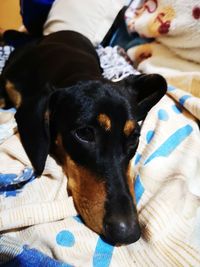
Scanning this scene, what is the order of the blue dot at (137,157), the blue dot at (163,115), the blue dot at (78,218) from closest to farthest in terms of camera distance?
1. the blue dot at (78,218)
2. the blue dot at (137,157)
3. the blue dot at (163,115)

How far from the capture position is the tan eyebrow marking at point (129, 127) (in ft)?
3.41

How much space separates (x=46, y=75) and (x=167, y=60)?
0.62m

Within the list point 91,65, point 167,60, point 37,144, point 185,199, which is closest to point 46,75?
point 91,65

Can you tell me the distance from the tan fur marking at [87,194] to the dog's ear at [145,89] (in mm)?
350

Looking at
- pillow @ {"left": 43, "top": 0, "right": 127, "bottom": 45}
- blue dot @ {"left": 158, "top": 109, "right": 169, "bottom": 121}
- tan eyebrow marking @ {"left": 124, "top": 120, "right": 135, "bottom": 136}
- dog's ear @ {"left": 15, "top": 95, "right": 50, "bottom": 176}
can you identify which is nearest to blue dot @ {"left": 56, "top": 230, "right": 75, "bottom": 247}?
dog's ear @ {"left": 15, "top": 95, "right": 50, "bottom": 176}

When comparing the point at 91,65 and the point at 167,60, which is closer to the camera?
the point at 91,65

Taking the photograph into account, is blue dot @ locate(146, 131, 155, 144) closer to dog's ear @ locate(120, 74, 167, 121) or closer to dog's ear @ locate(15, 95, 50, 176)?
dog's ear @ locate(120, 74, 167, 121)

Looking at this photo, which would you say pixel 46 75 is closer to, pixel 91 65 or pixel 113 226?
pixel 91 65

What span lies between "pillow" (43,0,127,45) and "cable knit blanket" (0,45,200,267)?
903 mm

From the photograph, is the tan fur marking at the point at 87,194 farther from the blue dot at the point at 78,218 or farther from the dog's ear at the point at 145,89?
the dog's ear at the point at 145,89

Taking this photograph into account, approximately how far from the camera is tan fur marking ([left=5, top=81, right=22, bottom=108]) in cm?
146

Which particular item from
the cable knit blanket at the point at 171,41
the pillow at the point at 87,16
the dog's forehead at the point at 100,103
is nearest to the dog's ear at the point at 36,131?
the dog's forehead at the point at 100,103

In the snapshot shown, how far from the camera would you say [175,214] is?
0.92m

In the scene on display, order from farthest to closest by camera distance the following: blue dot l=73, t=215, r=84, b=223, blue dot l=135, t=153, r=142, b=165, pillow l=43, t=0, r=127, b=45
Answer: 1. pillow l=43, t=0, r=127, b=45
2. blue dot l=135, t=153, r=142, b=165
3. blue dot l=73, t=215, r=84, b=223
